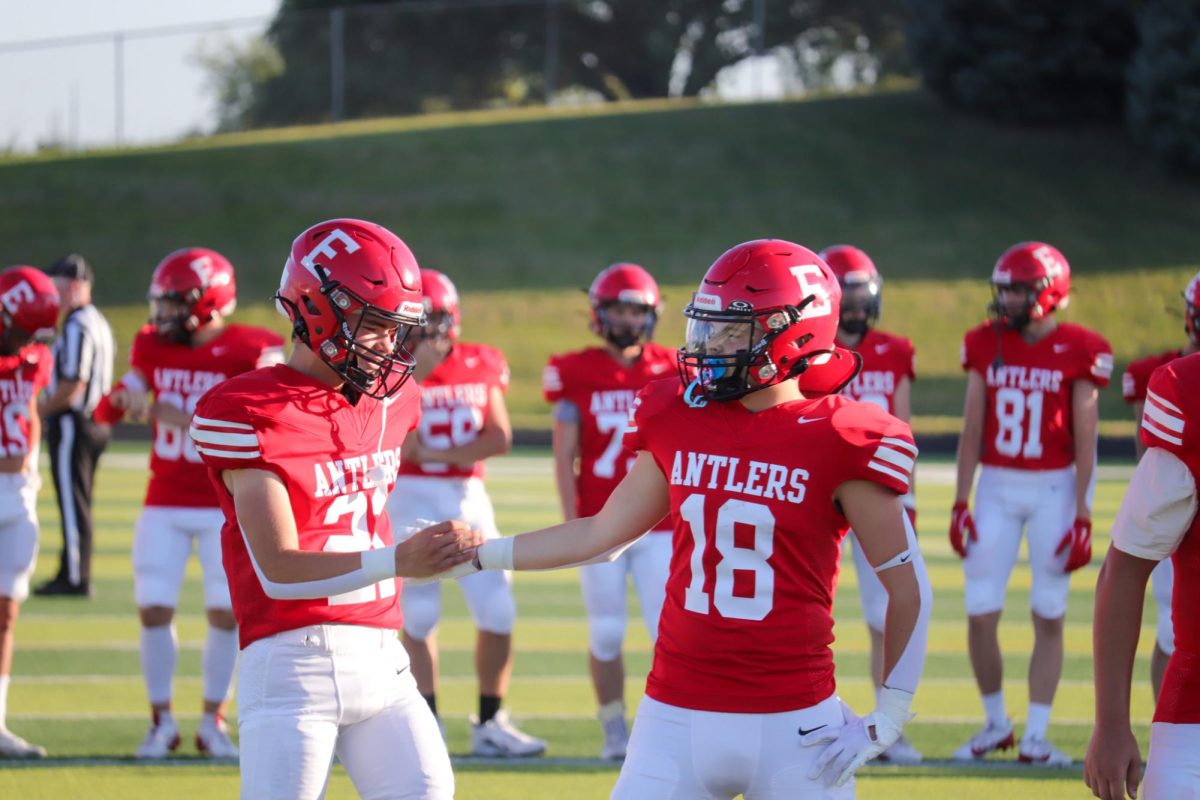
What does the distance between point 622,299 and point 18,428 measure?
2.59 metres

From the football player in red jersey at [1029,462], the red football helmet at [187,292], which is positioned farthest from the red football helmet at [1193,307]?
the red football helmet at [187,292]

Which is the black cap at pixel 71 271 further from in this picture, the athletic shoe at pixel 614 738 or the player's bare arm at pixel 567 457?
the athletic shoe at pixel 614 738

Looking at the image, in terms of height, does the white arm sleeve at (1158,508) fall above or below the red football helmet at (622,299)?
below

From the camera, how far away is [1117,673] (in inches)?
117

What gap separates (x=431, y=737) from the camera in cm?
356

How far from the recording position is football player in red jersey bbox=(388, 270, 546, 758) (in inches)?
247

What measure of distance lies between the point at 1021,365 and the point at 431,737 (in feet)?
11.6

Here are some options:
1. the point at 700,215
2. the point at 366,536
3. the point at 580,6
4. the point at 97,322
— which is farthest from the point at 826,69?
the point at 366,536

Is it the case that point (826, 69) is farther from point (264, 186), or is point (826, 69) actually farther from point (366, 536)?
point (366, 536)

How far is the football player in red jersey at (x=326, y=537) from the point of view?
3.35m

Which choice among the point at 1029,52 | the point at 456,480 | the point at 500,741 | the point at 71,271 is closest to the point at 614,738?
the point at 500,741

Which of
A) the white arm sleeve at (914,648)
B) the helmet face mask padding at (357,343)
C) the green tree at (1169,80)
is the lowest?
the white arm sleeve at (914,648)

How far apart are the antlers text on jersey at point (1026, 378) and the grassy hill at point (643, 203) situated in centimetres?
1318

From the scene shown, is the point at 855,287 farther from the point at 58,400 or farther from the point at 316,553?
the point at 58,400
